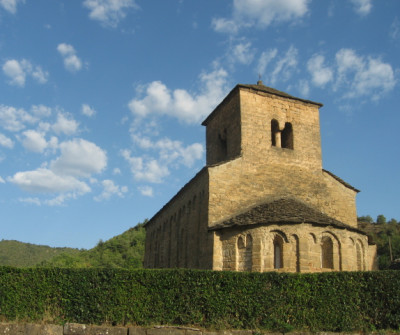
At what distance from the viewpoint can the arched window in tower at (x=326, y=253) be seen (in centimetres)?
1534

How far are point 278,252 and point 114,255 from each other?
5253cm

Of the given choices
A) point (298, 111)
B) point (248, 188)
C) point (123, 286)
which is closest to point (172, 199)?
point (248, 188)

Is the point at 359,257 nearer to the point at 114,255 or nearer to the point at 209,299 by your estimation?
the point at 209,299

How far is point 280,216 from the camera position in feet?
49.3

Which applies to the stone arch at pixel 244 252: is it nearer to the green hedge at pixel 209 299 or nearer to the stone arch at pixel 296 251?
the stone arch at pixel 296 251

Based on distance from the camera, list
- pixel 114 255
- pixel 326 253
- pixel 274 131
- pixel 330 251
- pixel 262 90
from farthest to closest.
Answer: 1. pixel 114 255
2. pixel 274 131
3. pixel 262 90
4. pixel 326 253
5. pixel 330 251

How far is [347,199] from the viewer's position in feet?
64.6

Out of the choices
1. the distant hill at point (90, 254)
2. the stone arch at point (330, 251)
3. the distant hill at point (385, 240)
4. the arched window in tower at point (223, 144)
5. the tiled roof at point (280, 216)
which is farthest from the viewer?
the distant hill at point (90, 254)

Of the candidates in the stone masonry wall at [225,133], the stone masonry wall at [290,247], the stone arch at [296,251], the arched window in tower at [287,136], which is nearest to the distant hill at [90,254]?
the stone masonry wall at [225,133]

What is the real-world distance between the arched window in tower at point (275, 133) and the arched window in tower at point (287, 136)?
681 millimetres

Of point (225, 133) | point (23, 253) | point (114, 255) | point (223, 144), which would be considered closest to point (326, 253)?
point (225, 133)

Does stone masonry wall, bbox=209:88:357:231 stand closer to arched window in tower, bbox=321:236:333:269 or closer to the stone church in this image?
the stone church

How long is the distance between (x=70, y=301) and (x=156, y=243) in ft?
57.5

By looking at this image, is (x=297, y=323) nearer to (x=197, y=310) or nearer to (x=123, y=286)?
(x=197, y=310)
